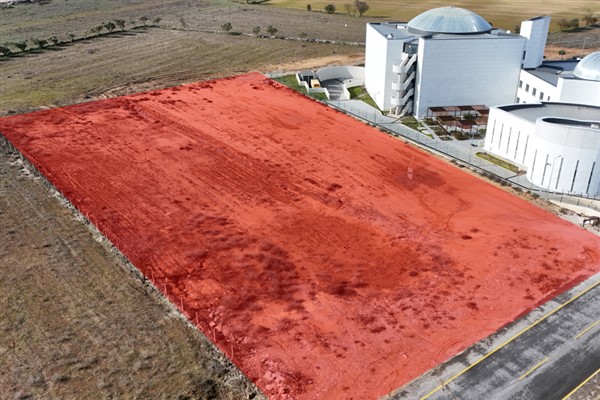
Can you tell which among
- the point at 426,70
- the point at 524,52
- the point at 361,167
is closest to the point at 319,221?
the point at 361,167

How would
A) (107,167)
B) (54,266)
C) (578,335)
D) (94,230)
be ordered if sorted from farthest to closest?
1. (107,167)
2. (94,230)
3. (54,266)
4. (578,335)

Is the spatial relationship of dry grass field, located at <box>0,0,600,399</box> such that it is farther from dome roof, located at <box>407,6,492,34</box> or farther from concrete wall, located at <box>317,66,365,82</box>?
dome roof, located at <box>407,6,492,34</box>

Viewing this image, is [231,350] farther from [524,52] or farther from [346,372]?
[524,52]

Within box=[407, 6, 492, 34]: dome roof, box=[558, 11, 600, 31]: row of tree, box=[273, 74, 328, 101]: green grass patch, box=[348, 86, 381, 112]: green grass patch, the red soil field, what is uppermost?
box=[407, 6, 492, 34]: dome roof

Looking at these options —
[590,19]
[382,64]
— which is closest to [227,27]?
[382,64]

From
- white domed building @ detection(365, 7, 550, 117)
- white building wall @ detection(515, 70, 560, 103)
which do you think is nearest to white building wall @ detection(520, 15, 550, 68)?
white domed building @ detection(365, 7, 550, 117)
